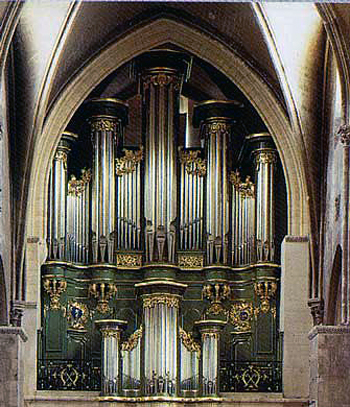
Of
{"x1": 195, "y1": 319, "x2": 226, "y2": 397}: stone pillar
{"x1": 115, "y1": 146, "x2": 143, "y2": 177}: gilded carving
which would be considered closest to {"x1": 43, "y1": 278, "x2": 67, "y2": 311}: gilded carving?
{"x1": 115, "y1": 146, "x2": 143, "y2": 177}: gilded carving

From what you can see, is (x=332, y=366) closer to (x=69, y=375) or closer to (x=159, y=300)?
(x=159, y=300)

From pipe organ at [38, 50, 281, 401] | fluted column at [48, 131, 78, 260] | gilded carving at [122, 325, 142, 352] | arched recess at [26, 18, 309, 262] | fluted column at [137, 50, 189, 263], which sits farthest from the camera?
fluted column at [48, 131, 78, 260]

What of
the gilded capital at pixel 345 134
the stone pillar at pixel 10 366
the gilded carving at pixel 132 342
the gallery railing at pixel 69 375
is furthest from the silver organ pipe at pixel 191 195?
the stone pillar at pixel 10 366

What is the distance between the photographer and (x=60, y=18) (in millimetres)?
19656

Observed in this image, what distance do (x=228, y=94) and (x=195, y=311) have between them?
13.3 ft

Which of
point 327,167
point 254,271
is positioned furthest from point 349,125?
point 254,271

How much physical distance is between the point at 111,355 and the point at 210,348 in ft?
5.44

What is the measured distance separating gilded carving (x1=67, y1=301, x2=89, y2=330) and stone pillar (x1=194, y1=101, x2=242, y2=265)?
7.70 ft

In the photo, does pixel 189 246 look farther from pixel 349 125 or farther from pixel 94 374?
pixel 349 125

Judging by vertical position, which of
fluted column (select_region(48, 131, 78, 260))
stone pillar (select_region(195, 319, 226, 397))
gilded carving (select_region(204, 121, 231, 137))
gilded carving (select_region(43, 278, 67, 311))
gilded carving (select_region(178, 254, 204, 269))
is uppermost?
gilded carving (select_region(204, 121, 231, 137))

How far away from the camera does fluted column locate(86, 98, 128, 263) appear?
22516mm

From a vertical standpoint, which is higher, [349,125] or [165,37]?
[165,37]

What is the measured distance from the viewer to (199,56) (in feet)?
73.8

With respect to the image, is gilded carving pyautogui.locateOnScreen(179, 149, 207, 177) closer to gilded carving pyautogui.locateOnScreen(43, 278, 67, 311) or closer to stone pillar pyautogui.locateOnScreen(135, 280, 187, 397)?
stone pillar pyautogui.locateOnScreen(135, 280, 187, 397)
